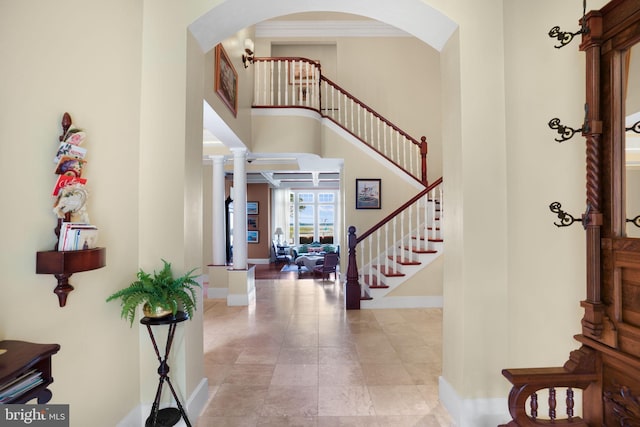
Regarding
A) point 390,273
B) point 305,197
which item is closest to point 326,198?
point 305,197

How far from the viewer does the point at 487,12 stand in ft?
7.86

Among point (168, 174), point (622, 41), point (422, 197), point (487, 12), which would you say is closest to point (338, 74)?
point (422, 197)

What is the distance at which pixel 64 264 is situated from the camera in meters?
1.58

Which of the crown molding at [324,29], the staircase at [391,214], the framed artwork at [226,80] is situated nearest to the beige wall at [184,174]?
the framed artwork at [226,80]

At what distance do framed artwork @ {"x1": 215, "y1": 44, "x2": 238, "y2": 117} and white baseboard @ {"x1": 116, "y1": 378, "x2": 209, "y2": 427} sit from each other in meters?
3.29

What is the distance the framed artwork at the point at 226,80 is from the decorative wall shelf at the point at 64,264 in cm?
294

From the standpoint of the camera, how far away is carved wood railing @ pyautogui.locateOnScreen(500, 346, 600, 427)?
4.92 feet

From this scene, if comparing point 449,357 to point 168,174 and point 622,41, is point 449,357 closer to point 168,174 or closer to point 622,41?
point 622,41

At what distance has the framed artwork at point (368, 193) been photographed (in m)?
7.11

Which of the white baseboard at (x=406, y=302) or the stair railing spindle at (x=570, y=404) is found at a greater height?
the stair railing spindle at (x=570, y=404)

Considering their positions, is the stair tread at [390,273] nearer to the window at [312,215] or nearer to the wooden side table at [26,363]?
the wooden side table at [26,363]

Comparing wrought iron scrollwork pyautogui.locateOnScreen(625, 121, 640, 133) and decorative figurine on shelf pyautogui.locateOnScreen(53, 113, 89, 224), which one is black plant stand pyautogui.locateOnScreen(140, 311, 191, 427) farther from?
wrought iron scrollwork pyautogui.locateOnScreen(625, 121, 640, 133)

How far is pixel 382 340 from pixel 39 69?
394 cm

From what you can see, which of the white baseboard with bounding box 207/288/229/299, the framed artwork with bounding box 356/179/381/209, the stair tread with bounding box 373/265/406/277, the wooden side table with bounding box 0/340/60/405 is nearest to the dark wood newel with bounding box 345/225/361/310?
the stair tread with bounding box 373/265/406/277
